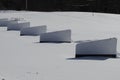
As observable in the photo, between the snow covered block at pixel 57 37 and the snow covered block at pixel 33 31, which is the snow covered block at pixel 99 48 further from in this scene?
the snow covered block at pixel 33 31

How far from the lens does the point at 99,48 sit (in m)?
8.98

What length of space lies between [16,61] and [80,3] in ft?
130

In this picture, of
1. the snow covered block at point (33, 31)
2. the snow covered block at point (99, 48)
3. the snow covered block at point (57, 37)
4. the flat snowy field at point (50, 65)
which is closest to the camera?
the flat snowy field at point (50, 65)

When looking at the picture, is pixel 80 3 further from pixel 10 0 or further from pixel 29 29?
pixel 29 29

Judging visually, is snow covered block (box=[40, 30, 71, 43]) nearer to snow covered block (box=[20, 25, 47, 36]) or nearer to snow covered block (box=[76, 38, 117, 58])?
snow covered block (box=[20, 25, 47, 36])

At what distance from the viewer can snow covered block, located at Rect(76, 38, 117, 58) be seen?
8883mm

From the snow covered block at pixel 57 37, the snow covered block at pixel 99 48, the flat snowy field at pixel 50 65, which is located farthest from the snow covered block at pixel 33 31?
the snow covered block at pixel 99 48

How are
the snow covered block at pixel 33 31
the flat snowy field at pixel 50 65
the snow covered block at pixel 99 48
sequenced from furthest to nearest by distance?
the snow covered block at pixel 33 31 < the snow covered block at pixel 99 48 < the flat snowy field at pixel 50 65

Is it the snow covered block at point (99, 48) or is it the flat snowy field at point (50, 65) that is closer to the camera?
the flat snowy field at point (50, 65)

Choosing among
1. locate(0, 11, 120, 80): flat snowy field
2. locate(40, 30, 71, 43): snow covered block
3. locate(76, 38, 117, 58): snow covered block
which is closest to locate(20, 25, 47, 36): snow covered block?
locate(40, 30, 71, 43): snow covered block

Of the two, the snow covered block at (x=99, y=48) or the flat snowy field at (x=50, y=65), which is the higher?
the snow covered block at (x=99, y=48)

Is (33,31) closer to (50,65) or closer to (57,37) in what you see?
(57,37)

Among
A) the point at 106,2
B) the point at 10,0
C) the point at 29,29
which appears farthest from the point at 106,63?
the point at 10,0

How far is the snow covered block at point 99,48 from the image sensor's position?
8.88 meters
